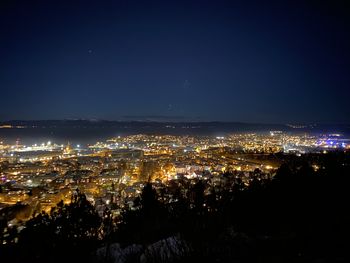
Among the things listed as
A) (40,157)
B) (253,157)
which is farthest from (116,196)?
(40,157)

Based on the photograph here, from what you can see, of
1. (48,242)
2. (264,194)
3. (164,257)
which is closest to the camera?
(164,257)

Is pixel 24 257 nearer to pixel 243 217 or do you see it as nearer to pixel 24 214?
pixel 243 217

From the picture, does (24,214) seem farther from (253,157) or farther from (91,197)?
(253,157)

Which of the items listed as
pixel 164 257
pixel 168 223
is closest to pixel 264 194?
pixel 168 223

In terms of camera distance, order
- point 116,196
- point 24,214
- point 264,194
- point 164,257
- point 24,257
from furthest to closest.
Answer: point 116,196
point 24,214
point 264,194
point 24,257
point 164,257

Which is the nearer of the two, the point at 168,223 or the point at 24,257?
the point at 24,257

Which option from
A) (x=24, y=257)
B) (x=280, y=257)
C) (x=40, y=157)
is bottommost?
(x=40, y=157)

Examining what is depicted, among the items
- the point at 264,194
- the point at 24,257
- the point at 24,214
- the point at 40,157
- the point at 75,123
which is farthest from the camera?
the point at 75,123

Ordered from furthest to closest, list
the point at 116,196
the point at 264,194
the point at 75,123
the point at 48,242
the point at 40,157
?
1. the point at 75,123
2. the point at 40,157
3. the point at 116,196
4. the point at 264,194
5. the point at 48,242

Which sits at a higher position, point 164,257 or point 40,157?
point 164,257
